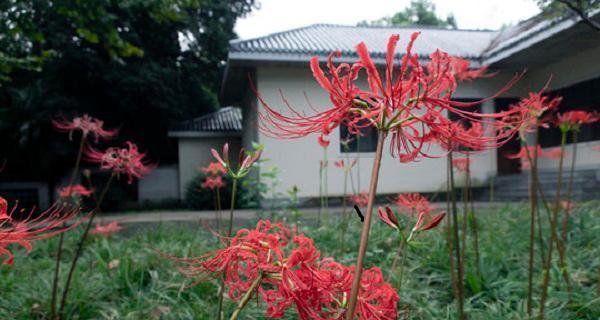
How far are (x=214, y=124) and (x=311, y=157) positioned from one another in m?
6.07

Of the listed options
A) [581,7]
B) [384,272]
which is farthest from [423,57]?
[384,272]

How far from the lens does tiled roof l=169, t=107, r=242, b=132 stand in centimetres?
1388

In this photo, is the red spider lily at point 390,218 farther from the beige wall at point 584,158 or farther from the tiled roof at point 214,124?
the tiled roof at point 214,124

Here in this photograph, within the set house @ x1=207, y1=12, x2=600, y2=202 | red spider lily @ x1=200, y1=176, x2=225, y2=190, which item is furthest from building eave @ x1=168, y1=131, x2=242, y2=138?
red spider lily @ x1=200, y1=176, x2=225, y2=190

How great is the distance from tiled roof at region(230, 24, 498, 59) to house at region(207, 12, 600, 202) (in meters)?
0.03

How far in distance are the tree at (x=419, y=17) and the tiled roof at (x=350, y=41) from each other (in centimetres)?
2122

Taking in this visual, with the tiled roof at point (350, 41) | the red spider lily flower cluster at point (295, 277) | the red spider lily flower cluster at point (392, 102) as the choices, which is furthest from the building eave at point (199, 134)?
the red spider lily flower cluster at point (392, 102)

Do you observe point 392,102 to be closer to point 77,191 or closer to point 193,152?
point 77,191

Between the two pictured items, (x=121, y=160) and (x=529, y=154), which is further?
(x=529, y=154)

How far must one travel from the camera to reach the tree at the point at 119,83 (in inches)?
467

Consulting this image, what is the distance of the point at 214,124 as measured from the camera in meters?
14.7

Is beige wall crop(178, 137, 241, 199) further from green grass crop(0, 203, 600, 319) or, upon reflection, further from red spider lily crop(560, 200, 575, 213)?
red spider lily crop(560, 200, 575, 213)

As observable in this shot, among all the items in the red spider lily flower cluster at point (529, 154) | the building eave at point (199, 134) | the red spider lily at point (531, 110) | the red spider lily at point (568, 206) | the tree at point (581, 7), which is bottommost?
the red spider lily at point (568, 206)

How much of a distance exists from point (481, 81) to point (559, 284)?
8.00 meters
